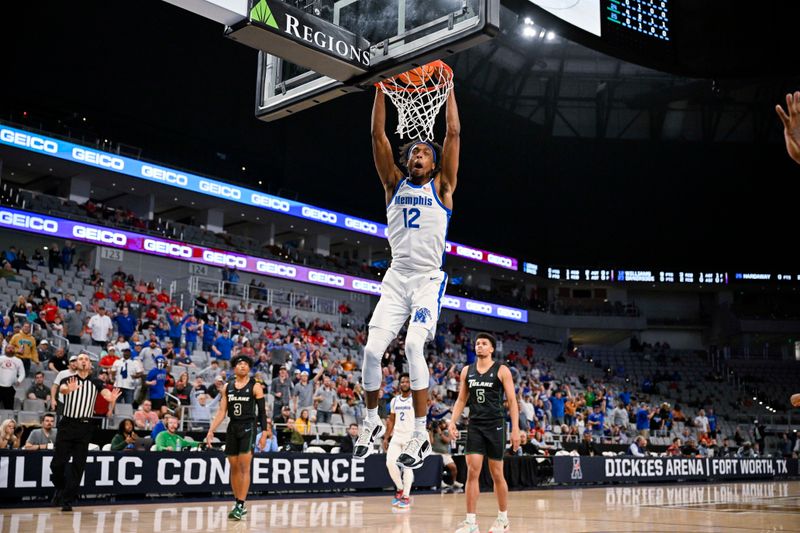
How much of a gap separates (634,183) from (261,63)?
135 feet

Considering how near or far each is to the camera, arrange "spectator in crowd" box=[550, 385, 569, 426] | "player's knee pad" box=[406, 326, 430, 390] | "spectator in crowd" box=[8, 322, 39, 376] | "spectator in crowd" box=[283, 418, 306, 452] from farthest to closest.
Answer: "spectator in crowd" box=[550, 385, 569, 426]
"spectator in crowd" box=[8, 322, 39, 376]
"spectator in crowd" box=[283, 418, 306, 452]
"player's knee pad" box=[406, 326, 430, 390]

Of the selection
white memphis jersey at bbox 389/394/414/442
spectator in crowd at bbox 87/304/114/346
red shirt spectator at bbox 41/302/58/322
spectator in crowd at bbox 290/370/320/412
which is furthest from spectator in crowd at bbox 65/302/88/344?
white memphis jersey at bbox 389/394/414/442

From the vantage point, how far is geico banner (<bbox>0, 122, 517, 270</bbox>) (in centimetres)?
2605

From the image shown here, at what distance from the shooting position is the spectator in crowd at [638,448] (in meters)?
23.2

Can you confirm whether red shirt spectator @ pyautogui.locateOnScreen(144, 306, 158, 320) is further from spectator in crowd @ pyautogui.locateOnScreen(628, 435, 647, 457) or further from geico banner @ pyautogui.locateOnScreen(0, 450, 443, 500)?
spectator in crowd @ pyautogui.locateOnScreen(628, 435, 647, 457)

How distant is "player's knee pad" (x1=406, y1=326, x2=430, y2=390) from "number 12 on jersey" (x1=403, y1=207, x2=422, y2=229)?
2.94 feet

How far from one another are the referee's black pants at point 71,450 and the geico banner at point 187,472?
439 mm

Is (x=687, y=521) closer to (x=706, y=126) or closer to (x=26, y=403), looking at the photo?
(x=26, y=403)

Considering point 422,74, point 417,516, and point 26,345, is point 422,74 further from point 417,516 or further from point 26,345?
point 26,345

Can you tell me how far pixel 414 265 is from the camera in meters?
6.77

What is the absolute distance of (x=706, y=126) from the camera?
45.2 meters

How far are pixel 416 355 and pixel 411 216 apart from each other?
47.8 inches

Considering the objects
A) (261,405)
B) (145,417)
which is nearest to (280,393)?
(145,417)

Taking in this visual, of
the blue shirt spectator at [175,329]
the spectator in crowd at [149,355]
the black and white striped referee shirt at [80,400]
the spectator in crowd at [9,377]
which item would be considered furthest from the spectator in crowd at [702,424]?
the black and white striped referee shirt at [80,400]
